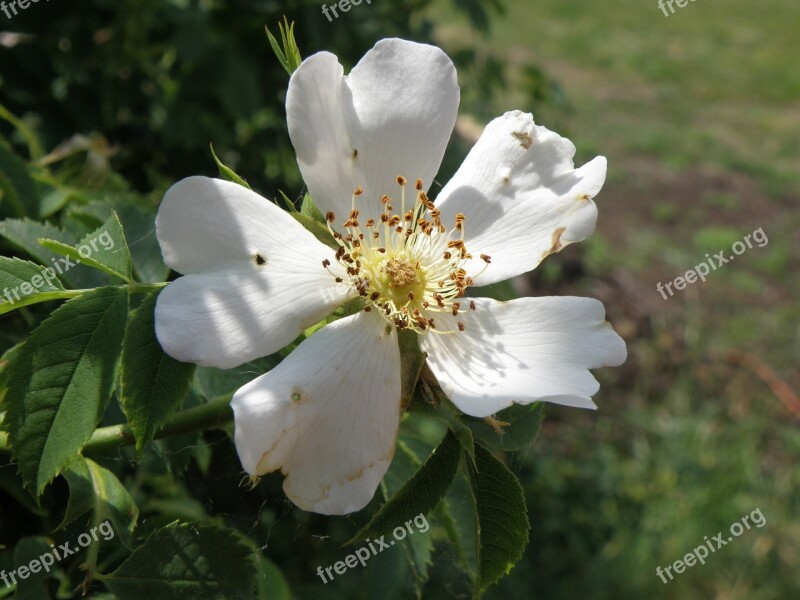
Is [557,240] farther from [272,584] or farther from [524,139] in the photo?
[272,584]

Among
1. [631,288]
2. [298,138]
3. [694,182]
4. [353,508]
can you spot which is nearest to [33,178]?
[298,138]

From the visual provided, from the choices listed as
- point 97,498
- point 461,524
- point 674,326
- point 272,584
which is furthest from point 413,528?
point 674,326

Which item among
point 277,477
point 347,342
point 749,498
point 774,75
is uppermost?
point 347,342

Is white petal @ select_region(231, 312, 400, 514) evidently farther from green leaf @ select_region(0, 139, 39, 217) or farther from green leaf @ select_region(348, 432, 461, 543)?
green leaf @ select_region(0, 139, 39, 217)

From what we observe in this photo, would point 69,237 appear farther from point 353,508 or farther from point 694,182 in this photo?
point 694,182

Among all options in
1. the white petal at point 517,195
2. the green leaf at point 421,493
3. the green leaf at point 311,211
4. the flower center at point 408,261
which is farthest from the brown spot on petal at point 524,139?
the green leaf at point 421,493

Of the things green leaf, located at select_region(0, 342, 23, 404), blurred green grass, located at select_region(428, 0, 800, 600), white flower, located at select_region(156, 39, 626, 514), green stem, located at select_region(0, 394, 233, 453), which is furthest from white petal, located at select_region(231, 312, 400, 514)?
blurred green grass, located at select_region(428, 0, 800, 600)

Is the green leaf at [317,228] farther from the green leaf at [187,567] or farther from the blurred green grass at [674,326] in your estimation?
the blurred green grass at [674,326]
